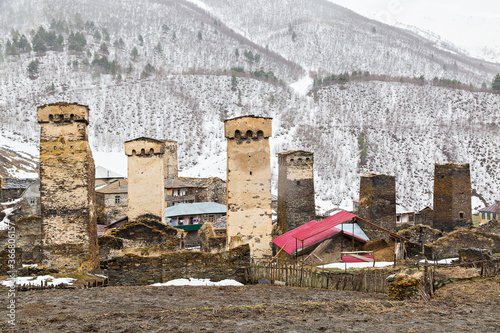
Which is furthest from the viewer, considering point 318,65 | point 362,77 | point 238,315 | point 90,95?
point 318,65

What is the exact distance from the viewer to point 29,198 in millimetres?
33656

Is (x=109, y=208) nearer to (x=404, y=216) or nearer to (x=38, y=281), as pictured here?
(x=38, y=281)

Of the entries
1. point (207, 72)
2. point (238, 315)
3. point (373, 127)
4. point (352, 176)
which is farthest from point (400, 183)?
point (207, 72)

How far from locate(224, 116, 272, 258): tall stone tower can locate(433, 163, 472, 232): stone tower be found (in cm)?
1269

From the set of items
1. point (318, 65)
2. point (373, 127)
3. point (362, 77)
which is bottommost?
point (373, 127)

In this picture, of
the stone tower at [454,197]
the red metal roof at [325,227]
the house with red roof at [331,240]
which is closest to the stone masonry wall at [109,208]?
the house with red roof at [331,240]

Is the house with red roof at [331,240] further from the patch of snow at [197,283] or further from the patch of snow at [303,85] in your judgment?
the patch of snow at [303,85]

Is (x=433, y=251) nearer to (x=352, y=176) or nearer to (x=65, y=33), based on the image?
(x=352, y=176)

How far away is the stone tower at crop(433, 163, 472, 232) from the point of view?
852 inches

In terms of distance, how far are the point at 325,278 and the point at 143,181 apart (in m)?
11.3

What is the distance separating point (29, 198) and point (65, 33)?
113431 mm

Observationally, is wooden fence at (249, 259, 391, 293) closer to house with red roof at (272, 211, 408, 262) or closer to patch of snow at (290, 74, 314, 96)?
house with red roof at (272, 211, 408, 262)

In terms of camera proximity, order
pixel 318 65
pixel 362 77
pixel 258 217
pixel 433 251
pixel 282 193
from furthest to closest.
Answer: pixel 318 65, pixel 362 77, pixel 282 193, pixel 433 251, pixel 258 217

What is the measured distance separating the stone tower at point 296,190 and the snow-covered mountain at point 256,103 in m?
30.8
